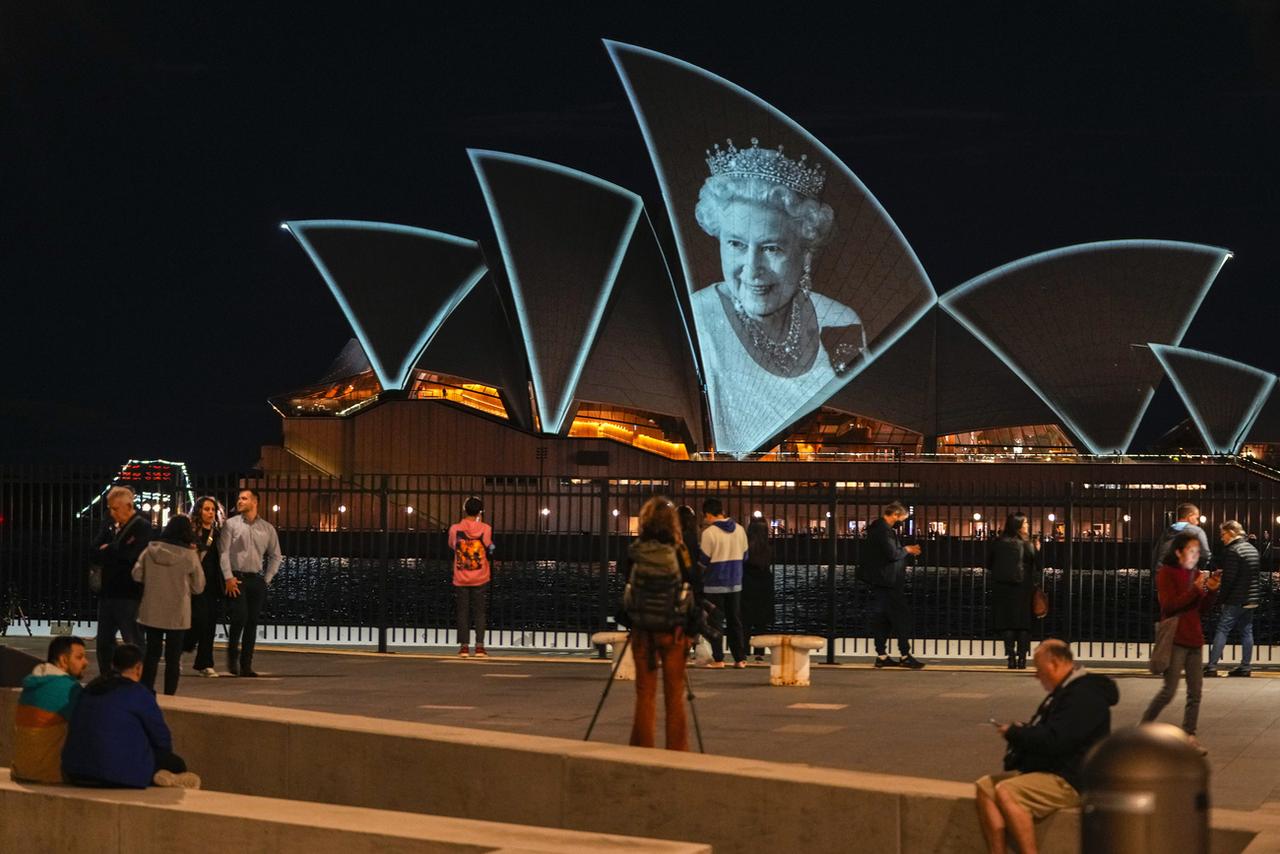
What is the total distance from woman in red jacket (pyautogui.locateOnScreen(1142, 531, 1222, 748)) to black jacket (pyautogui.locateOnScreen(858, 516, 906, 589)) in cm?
391

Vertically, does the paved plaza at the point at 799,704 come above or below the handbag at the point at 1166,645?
below

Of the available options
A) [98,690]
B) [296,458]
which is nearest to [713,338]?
[296,458]

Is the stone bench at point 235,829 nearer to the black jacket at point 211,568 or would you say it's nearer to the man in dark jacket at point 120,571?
the man in dark jacket at point 120,571

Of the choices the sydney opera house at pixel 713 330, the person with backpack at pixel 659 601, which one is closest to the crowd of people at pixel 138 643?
the person with backpack at pixel 659 601

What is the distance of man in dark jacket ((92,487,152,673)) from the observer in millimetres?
9609

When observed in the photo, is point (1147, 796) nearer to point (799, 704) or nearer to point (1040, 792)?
point (1040, 792)

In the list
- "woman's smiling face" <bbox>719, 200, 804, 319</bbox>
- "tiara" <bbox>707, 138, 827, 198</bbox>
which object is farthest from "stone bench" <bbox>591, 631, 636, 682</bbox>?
"woman's smiling face" <bbox>719, 200, 804, 319</bbox>

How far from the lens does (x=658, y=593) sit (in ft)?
23.9

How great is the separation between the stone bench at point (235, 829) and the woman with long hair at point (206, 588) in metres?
4.72

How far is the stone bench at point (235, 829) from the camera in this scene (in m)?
5.13

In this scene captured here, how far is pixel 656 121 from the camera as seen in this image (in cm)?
4559

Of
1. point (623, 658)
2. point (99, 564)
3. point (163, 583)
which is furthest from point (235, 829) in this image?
point (623, 658)

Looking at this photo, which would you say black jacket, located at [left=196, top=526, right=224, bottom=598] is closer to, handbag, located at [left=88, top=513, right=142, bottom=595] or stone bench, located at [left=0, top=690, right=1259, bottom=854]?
handbag, located at [left=88, top=513, right=142, bottom=595]

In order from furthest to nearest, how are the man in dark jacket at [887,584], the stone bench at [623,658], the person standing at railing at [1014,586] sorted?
the man in dark jacket at [887,584]
the person standing at railing at [1014,586]
the stone bench at [623,658]
